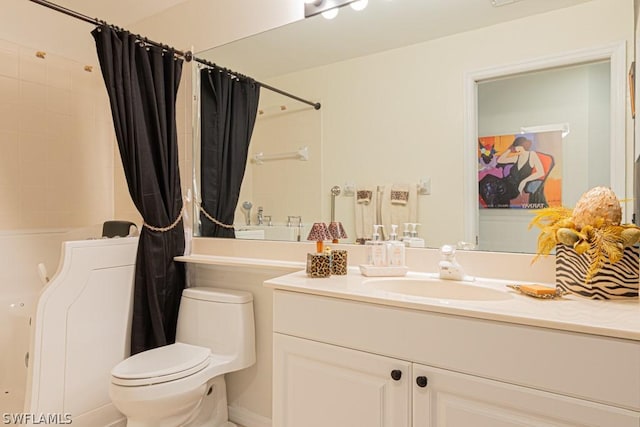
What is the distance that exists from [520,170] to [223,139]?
5.09ft

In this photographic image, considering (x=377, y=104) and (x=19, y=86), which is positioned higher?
(x=19, y=86)

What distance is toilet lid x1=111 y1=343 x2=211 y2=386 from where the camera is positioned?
4.93 ft

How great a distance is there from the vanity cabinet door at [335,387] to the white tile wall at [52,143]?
2028 mm

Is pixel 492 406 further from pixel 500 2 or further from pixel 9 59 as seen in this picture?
pixel 9 59

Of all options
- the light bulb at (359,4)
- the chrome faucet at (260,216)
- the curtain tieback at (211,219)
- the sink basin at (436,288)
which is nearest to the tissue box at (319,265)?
the sink basin at (436,288)

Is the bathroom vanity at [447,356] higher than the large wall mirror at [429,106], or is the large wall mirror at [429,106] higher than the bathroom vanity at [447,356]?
the large wall mirror at [429,106]

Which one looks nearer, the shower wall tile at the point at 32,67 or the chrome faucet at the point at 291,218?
the chrome faucet at the point at 291,218

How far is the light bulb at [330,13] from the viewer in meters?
1.81

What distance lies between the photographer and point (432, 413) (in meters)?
Result: 1.08

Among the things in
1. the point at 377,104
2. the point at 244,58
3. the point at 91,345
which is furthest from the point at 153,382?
the point at 244,58

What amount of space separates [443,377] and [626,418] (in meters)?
0.40

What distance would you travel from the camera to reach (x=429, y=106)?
1.58 metres

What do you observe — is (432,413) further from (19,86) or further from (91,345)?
(19,86)

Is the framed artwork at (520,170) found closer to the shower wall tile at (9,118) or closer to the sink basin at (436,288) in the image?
the sink basin at (436,288)
